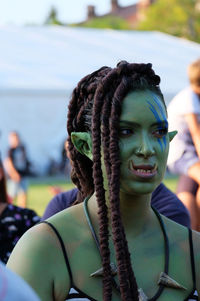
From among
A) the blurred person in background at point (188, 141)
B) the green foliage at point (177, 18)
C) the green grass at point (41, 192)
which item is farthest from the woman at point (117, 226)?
the green foliage at point (177, 18)

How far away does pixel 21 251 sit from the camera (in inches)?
75.6

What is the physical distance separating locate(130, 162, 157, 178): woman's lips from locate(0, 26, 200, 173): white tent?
18773mm

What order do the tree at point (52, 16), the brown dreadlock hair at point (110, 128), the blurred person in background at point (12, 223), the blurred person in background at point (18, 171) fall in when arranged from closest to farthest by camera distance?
the brown dreadlock hair at point (110, 128) → the blurred person in background at point (12, 223) → the blurred person in background at point (18, 171) → the tree at point (52, 16)

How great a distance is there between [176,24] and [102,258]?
4644 cm

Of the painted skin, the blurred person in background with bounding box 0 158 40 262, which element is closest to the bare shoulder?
the painted skin

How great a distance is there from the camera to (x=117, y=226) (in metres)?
1.92

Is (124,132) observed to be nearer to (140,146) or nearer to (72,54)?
(140,146)

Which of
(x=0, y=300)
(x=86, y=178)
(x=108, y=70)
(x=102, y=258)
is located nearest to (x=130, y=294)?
(x=102, y=258)

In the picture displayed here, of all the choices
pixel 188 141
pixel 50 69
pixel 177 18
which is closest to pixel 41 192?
pixel 50 69

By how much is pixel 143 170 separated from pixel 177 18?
1813 inches

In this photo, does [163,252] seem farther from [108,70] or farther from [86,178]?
[108,70]

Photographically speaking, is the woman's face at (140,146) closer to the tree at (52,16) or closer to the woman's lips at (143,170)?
the woman's lips at (143,170)

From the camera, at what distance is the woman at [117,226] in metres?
1.90

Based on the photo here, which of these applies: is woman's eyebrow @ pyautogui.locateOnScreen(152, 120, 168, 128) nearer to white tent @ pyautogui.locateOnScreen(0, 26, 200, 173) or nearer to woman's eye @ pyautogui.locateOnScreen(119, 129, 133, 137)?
woman's eye @ pyautogui.locateOnScreen(119, 129, 133, 137)
